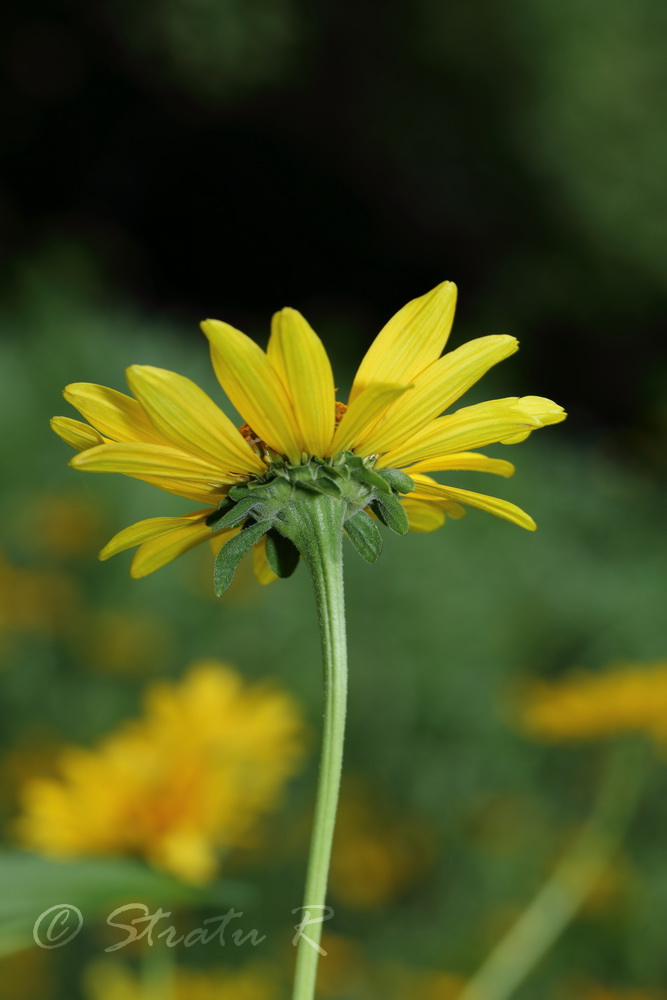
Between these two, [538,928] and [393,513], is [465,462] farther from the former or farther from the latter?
[538,928]

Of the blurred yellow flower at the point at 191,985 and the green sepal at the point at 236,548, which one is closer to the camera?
the green sepal at the point at 236,548

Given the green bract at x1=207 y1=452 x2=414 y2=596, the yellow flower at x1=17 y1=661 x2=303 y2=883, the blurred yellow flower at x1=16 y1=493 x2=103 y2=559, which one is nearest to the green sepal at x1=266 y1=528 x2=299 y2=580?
the green bract at x1=207 y1=452 x2=414 y2=596

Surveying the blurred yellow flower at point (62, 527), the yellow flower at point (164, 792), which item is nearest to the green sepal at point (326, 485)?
the yellow flower at point (164, 792)

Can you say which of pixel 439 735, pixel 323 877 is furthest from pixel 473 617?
pixel 323 877

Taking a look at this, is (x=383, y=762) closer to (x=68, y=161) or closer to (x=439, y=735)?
(x=439, y=735)

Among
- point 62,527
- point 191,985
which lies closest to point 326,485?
point 191,985

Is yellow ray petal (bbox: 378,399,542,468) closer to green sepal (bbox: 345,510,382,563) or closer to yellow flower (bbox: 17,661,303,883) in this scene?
green sepal (bbox: 345,510,382,563)

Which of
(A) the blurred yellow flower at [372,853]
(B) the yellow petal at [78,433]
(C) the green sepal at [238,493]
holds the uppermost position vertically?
(A) the blurred yellow flower at [372,853]

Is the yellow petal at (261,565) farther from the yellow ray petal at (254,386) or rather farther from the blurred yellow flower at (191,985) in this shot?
the blurred yellow flower at (191,985)
